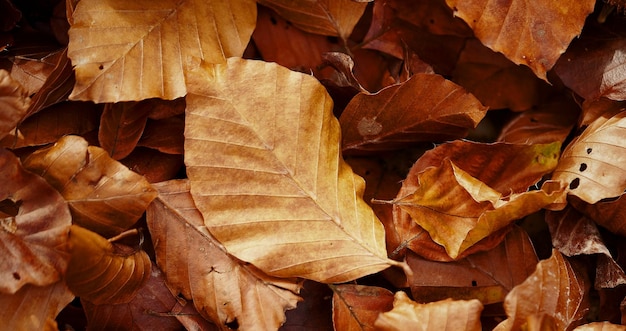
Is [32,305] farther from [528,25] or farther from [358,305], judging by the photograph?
[528,25]

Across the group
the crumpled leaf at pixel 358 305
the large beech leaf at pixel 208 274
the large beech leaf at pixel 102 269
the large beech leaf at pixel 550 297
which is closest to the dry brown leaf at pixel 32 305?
the large beech leaf at pixel 102 269

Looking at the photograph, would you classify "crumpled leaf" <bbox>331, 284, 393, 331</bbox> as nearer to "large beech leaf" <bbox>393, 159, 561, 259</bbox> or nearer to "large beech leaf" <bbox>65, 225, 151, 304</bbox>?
"large beech leaf" <bbox>393, 159, 561, 259</bbox>

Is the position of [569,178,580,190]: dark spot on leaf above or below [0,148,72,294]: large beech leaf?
above

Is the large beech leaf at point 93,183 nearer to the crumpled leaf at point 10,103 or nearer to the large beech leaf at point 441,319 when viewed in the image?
the crumpled leaf at point 10,103

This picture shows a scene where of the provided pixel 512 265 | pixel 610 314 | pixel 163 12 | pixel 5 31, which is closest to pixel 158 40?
pixel 163 12

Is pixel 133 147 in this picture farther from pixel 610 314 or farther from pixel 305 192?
pixel 610 314

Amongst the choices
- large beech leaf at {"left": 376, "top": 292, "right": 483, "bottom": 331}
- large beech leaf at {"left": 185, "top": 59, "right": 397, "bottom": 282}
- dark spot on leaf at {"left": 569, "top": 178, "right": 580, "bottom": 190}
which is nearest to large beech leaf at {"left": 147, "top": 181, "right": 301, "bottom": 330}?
large beech leaf at {"left": 185, "top": 59, "right": 397, "bottom": 282}
